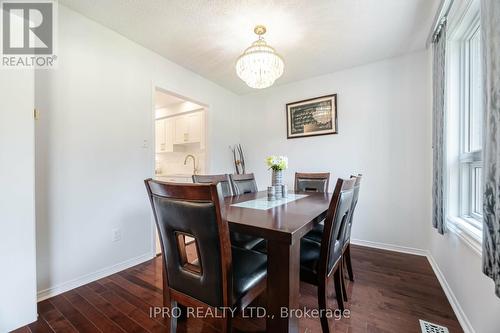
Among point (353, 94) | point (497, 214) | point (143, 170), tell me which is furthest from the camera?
point (353, 94)

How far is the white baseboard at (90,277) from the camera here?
5.65 ft

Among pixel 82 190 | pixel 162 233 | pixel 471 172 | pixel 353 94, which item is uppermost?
pixel 353 94

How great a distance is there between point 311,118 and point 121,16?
8.62 ft

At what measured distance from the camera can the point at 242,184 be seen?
8.22ft

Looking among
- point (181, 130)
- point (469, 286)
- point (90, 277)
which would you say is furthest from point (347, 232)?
point (181, 130)

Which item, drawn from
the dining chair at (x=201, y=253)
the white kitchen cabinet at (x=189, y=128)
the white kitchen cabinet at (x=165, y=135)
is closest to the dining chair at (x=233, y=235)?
the dining chair at (x=201, y=253)

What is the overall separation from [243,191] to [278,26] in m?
1.76

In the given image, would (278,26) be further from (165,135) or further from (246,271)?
(165,135)

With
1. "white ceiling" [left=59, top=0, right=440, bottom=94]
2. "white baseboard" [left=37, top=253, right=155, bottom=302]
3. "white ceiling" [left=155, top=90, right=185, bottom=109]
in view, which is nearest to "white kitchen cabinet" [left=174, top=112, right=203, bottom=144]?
"white ceiling" [left=155, top=90, right=185, bottom=109]

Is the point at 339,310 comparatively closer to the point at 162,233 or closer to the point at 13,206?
the point at 162,233

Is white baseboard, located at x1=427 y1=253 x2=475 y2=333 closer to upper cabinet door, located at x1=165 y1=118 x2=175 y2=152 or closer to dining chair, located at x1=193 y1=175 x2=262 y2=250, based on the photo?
dining chair, located at x1=193 y1=175 x2=262 y2=250

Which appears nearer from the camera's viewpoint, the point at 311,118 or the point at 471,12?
the point at 471,12

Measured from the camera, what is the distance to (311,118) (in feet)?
10.9

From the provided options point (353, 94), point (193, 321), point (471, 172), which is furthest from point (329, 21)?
point (193, 321)
